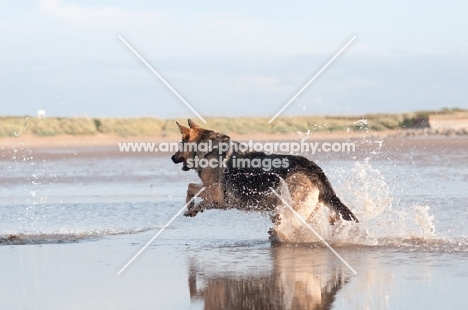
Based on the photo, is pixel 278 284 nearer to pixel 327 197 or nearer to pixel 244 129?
pixel 327 197

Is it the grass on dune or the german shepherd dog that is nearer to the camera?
the german shepherd dog

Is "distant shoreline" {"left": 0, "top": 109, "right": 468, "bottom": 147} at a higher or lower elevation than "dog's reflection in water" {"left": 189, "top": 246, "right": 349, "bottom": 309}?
higher

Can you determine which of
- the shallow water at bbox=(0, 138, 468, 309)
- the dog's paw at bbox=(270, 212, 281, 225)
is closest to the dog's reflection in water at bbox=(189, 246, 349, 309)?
the shallow water at bbox=(0, 138, 468, 309)

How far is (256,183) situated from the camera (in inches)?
421

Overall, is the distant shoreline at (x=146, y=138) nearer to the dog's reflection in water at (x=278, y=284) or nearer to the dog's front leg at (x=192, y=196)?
the dog's front leg at (x=192, y=196)

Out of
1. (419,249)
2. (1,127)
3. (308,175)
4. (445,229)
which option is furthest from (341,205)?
(1,127)

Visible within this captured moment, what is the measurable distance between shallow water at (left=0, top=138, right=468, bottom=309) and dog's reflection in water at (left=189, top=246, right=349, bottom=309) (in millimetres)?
11

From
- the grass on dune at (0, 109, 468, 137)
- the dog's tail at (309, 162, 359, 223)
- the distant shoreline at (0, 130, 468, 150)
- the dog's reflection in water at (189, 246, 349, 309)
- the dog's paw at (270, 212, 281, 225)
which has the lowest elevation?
the dog's reflection in water at (189, 246, 349, 309)

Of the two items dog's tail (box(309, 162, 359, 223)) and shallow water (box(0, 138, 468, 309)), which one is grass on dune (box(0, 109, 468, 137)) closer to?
shallow water (box(0, 138, 468, 309))

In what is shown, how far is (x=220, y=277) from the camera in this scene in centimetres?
820

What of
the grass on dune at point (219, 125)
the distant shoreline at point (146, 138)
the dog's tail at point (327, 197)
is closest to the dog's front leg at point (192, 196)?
the dog's tail at point (327, 197)

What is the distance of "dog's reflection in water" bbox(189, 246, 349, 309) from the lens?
695 cm

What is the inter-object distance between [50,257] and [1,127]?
33764 mm

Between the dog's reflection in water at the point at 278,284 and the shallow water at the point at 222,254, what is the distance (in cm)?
1
